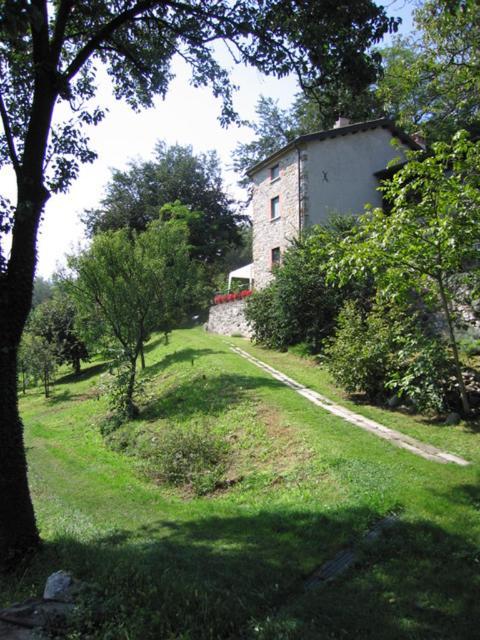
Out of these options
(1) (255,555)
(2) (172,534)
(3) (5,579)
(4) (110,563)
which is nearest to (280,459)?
(2) (172,534)

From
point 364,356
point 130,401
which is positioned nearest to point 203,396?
point 130,401

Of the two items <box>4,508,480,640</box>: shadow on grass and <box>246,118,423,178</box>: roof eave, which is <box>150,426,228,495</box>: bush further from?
<box>246,118,423,178</box>: roof eave

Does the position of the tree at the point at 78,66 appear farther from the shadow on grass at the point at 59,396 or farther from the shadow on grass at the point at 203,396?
the shadow on grass at the point at 59,396

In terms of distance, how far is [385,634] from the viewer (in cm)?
310

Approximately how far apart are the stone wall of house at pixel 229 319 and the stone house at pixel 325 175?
93.6 inches

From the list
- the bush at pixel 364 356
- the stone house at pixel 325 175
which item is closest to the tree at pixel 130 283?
the bush at pixel 364 356

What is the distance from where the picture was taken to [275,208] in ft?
83.3

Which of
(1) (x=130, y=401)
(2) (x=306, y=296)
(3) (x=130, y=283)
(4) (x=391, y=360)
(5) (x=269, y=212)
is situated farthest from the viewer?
(5) (x=269, y=212)

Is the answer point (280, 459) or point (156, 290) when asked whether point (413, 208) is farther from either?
point (156, 290)

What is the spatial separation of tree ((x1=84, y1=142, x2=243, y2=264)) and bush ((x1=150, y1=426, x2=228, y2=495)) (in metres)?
30.7

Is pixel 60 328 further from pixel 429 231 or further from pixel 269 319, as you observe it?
pixel 429 231

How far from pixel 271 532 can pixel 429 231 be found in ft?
17.7

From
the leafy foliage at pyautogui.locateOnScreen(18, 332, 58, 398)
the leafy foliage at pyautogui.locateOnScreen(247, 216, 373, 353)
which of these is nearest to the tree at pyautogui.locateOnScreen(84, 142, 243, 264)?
the leafy foliage at pyautogui.locateOnScreen(18, 332, 58, 398)

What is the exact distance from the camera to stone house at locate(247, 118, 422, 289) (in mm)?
22531
